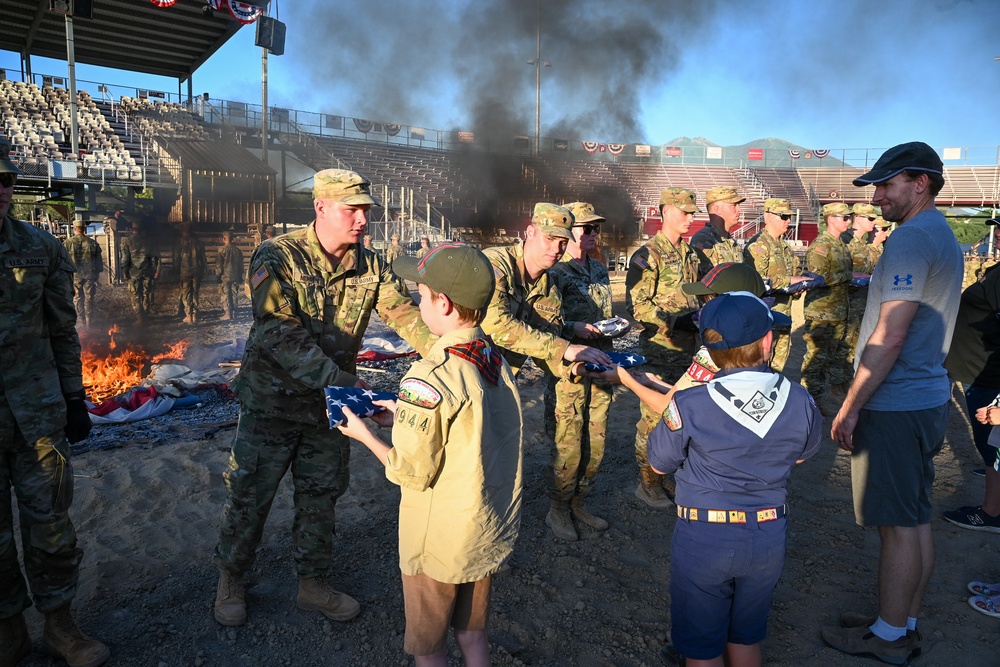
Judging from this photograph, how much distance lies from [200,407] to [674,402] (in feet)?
20.0

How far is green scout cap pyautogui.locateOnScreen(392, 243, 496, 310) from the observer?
6.63 feet

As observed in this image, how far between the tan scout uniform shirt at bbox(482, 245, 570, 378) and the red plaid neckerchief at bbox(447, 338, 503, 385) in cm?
147

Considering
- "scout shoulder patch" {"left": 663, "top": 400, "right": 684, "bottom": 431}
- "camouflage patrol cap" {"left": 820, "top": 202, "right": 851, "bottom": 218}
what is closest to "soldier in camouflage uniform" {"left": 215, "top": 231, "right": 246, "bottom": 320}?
"camouflage patrol cap" {"left": 820, "top": 202, "right": 851, "bottom": 218}

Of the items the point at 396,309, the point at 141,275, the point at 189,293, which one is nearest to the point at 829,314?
the point at 396,309

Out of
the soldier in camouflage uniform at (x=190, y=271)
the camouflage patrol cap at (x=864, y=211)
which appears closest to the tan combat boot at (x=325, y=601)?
the camouflage patrol cap at (x=864, y=211)

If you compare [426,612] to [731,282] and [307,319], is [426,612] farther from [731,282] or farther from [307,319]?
[731,282]

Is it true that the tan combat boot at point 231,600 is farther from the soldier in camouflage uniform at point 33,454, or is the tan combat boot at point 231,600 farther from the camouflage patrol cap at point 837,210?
the camouflage patrol cap at point 837,210

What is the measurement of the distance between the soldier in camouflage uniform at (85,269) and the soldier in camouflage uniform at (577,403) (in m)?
11.7

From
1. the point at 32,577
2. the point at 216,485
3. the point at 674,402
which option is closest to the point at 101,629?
the point at 32,577

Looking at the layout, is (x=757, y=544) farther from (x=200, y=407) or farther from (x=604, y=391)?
(x=200, y=407)

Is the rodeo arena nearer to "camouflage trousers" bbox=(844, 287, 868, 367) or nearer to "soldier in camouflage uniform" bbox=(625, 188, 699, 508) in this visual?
"soldier in camouflage uniform" bbox=(625, 188, 699, 508)

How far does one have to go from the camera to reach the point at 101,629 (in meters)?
3.01

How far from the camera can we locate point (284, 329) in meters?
2.87

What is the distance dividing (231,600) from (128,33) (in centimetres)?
2676
